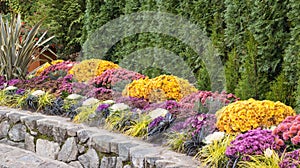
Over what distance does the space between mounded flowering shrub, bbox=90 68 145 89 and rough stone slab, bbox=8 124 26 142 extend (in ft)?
3.94

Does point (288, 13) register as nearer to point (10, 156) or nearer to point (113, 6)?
point (10, 156)

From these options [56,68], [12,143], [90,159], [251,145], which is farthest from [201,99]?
[56,68]

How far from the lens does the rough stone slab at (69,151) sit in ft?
12.5

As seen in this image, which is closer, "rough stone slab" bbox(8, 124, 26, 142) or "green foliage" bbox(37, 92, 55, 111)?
"rough stone slab" bbox(8, 124, 26, 142)

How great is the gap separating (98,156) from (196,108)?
3.14 ft

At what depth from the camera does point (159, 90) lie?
176 inches

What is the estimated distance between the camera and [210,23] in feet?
17.2

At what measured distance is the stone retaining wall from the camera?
120 inches

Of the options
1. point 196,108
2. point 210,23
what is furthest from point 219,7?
point 196,108

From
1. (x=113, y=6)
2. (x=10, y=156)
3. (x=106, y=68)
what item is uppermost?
(x=113, y=6)

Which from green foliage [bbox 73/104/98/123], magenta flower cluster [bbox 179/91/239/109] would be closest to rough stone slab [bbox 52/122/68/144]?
green foliage [bbox 73/104/98/123]

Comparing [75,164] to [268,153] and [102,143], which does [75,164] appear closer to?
[102,143]

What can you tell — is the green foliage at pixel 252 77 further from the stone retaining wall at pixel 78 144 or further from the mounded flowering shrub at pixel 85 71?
the mounded flowering shrub at pixel 85 71

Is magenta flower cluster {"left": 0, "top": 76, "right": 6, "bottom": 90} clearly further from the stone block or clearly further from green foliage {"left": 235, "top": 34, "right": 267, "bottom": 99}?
green foliage {"left": 235, "top": 34, "right": 267, "bottom": 99}
